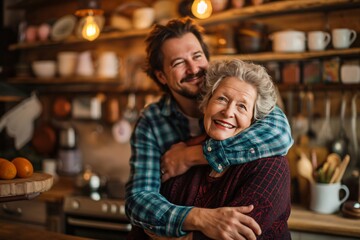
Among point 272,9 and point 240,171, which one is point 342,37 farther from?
point 240,171

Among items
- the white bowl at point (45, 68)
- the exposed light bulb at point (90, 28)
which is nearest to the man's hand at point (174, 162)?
the exposed light bulb at point (90, 28)

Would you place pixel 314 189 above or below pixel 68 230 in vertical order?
above

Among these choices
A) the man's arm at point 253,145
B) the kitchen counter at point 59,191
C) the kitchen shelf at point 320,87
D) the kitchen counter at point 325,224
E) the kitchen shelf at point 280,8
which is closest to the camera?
the man's arm at point 253,145

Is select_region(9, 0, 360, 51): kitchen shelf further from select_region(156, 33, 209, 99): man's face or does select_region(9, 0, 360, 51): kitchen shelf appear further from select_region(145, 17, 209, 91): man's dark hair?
select_region(156, 33, 209, 99): man's face

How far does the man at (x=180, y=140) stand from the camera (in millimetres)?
1452

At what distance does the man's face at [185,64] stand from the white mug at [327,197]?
37.8 inches

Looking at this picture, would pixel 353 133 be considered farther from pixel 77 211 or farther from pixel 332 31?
pixel 77 211

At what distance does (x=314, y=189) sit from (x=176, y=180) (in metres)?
0.99

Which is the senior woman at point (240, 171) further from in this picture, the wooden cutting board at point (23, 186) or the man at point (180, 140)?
the wooden cutting board at point (23, 186)

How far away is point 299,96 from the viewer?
2727 mm

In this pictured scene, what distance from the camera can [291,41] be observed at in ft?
8.34

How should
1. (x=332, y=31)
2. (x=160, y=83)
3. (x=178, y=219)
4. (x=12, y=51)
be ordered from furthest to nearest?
1. (x=12, y=51)
2. (x=332, y=31)
3. (x=160, y=83)
4. (x=178, y=219)

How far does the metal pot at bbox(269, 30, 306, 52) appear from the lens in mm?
2541

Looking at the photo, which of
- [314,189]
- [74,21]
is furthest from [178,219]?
[74,21]
